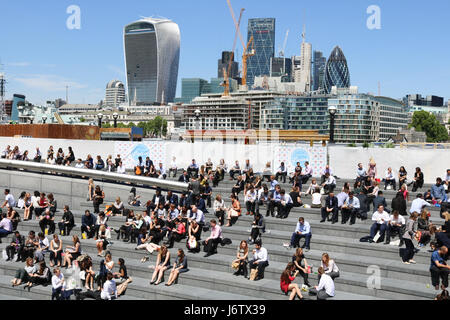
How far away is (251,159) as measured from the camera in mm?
25422

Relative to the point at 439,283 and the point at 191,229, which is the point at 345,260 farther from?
the point at 191,229

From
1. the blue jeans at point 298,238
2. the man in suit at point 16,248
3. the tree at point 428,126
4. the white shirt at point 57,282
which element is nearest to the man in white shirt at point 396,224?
the blue jeans at point 298,238

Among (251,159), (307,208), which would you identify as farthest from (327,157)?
(307,208)

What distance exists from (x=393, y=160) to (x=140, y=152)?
43.0 feet

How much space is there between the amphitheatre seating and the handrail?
10.9 ft

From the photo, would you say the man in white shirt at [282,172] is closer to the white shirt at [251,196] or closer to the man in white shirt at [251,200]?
the man in white shirt at [251,200]

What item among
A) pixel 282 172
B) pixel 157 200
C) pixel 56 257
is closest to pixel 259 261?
pixel 157 200

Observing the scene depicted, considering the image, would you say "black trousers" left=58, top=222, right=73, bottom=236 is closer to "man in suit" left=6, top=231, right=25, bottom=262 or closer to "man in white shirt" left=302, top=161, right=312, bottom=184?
"man in suit" left=6, top=231, right=25, bottom=262

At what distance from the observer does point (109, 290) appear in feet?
47.5

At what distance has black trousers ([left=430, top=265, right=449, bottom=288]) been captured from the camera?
12.8m

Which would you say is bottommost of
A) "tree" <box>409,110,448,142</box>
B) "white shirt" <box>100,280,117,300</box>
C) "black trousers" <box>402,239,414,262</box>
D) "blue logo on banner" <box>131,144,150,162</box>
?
"white shirt" <box>100,280,117,300</box>

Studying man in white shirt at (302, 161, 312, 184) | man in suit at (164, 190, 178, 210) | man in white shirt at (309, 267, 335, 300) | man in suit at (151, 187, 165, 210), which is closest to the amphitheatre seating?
man in white shirt at (309, 267, 335, 300)

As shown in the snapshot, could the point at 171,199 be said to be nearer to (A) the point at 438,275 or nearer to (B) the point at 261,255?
(B) the point at 261,255
